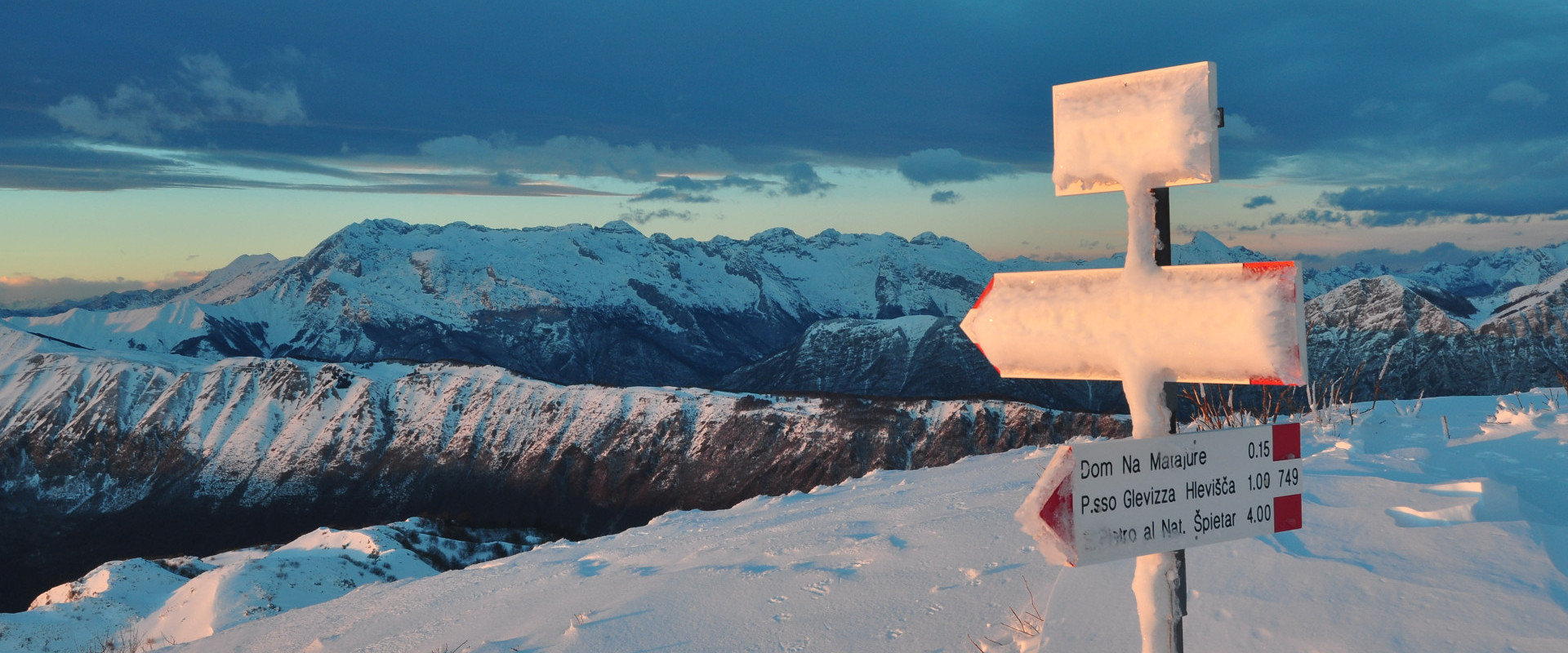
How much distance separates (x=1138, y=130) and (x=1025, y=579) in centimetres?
437

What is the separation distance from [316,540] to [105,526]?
121 meters

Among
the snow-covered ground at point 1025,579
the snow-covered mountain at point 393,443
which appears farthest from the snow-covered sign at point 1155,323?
the snow-covered mountain at point 393,443

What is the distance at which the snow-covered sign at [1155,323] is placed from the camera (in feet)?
9.21

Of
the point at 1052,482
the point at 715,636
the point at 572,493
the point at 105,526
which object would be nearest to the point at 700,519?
the point at 715,636

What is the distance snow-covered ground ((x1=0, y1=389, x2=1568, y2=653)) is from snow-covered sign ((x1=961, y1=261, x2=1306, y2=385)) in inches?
94.8

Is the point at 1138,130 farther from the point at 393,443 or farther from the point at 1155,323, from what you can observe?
the point at 393,443

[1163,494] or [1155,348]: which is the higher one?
[1155,348]

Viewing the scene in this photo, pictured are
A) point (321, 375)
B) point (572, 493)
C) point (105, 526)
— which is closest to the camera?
point (572, 493)

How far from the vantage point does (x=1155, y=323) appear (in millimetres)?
3037

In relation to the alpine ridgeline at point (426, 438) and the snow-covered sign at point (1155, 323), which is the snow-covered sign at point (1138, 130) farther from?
the alpine ridgeline at point (426, 438)

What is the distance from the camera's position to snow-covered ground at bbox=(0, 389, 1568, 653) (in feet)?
15.8

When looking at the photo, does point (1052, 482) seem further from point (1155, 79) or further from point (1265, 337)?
point (1155, 79)

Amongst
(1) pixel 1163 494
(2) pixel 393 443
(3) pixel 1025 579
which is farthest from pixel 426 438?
(1) pixel 1163 494

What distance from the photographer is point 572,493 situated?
12744 centimetres
